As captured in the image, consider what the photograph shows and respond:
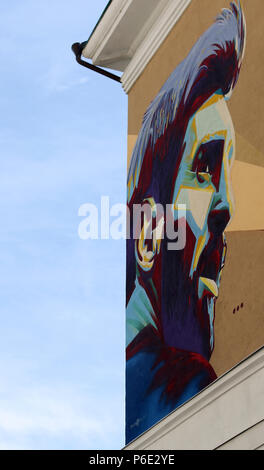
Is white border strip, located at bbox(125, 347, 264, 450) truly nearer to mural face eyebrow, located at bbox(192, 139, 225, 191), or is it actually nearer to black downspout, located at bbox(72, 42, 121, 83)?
mural face eyebrow, located at bbox(192, 139, 225, 191)

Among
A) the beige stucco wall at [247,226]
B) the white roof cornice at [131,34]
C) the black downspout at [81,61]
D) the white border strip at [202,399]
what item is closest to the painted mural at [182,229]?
the beige stucco wall at [247,226]

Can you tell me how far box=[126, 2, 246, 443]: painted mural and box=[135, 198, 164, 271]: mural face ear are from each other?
0.04 feet

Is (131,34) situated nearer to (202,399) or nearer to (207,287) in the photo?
(207,287)

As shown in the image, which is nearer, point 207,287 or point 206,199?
point 207,287

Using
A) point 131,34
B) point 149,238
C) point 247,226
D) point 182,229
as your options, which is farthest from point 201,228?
point 131,34

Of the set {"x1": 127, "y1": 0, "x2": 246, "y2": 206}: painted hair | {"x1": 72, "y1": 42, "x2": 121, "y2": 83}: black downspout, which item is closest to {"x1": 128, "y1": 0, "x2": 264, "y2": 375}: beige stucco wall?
{"x1": 127, "y1": 0, "x2": 246, "y2": 206}: painted hair

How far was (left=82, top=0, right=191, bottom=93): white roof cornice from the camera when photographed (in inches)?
421

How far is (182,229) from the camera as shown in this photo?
914cm

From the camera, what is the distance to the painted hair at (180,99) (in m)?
8.92

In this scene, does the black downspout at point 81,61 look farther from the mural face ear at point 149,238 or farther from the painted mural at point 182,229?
the mural face ear at point 149,238

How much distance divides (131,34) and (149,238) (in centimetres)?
320

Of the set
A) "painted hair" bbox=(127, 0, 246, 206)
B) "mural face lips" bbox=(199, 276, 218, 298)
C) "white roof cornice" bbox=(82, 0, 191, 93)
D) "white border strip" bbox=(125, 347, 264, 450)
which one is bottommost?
"white border strip" bbox=(125, 347, 264, 450)

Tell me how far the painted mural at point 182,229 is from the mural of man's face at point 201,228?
0.01 metres

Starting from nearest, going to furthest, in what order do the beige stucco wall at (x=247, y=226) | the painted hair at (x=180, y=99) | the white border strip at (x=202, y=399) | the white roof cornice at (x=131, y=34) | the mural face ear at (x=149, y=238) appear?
1. the white border strip at (x=202, y=399)
2. the beige stucco wall at (x=247, y=226)
3. the painted hair at (x=180, y=99)
4. the mural face ear at (x=149, y=238)
5. the white roof cornice at (x=131, y=34)
